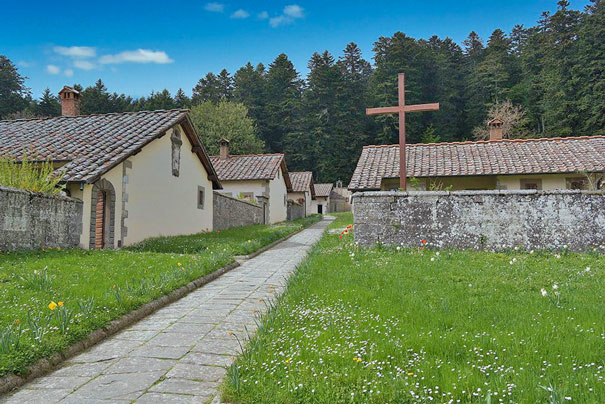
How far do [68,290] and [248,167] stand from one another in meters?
24.5

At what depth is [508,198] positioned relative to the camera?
949 centimetres

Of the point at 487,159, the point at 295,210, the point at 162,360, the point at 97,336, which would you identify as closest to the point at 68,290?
the point at 97,336

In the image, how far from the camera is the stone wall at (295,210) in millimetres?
35094

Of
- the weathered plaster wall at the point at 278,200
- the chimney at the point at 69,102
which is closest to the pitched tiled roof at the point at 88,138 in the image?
the chimney at the point at 69,102

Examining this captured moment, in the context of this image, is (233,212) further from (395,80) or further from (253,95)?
(253,95)

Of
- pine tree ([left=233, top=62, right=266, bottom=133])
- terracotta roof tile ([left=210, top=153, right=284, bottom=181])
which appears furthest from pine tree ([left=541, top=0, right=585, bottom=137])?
pine tree ([left=233, top=62, right=266, bottom=133])

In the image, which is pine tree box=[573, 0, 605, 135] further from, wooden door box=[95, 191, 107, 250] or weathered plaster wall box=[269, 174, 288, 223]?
wooden door box=[95, 191, 107, 250]

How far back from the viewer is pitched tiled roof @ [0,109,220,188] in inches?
468

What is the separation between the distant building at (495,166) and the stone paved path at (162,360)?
1211 centimetres

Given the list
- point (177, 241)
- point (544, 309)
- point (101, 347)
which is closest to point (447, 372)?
point (544, 309)

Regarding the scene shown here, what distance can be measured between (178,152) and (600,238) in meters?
13.9

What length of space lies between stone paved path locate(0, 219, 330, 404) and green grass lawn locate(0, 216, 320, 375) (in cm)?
31

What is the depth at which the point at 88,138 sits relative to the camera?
1411cm

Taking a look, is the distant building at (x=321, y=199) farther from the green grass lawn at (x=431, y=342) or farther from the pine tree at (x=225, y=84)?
the green grass lawn at (x=431, y=342)
